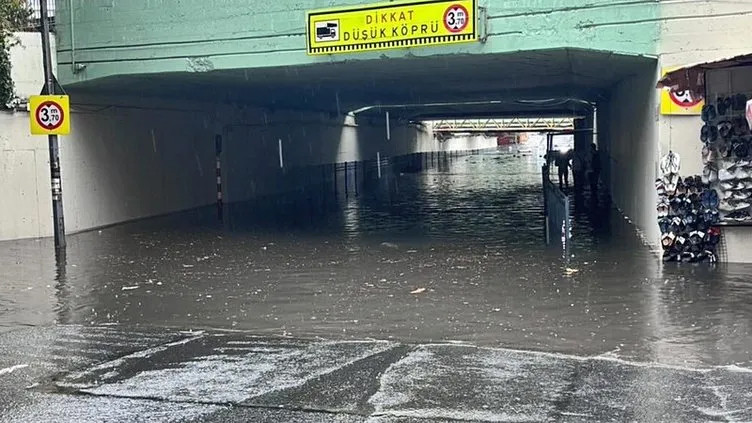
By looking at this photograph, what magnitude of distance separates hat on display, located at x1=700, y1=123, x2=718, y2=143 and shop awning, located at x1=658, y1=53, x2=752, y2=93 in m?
0.53

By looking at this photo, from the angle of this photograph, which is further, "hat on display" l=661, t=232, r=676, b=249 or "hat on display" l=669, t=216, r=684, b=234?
"hat on display" l=661, t=232, r=676, b=249

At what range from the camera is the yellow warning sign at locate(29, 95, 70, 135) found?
46.5 ft

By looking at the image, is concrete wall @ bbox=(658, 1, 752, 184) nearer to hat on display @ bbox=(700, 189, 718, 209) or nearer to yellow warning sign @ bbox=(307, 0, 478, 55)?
hat on display @ bbox=(700, 189, 718, 209)

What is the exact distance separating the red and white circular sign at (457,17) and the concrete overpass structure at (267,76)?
0.25m

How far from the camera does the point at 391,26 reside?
12.8 m

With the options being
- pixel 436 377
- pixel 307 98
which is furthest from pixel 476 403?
pixel 307 98

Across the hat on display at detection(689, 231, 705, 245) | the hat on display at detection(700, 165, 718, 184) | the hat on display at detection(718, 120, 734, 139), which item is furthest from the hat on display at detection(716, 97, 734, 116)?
the hat on display at detection(689, 231, 705, 245)

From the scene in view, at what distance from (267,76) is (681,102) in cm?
770

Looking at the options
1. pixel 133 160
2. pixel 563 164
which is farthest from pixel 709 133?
pixel 563 164

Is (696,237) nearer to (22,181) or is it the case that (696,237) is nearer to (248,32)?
(248,32)

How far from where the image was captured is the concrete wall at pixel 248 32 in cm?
1173

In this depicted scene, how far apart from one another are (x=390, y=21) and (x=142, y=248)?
587 cm

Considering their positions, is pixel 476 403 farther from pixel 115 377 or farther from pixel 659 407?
pixel 115 377


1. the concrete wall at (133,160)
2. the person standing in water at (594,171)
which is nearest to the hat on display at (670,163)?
the concrete wall at (133,160)
